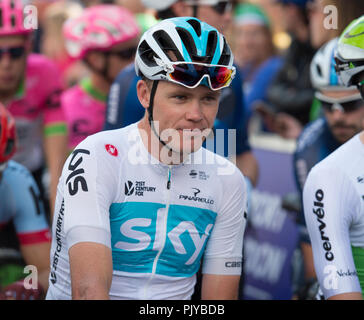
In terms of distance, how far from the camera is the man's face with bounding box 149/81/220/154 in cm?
352

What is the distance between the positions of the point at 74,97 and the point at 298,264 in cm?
296

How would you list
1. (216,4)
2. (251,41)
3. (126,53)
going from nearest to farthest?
(216,4)
(126,53)
(251,41)

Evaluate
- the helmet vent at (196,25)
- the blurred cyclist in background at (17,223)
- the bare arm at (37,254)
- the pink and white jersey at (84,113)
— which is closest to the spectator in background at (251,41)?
the pink and white jersey at (84,113)

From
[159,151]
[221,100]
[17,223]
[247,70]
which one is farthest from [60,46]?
[159,151]

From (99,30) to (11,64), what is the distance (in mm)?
1405

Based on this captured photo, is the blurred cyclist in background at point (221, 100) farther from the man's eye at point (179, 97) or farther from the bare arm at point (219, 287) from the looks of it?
the man's eye at point (179, 97)

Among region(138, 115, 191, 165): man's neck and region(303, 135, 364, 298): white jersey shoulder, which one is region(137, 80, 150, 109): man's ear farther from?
region(303, 135, 364, 298): white jersey shoulder

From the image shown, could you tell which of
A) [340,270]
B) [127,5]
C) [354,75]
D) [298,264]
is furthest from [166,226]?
[127,5]

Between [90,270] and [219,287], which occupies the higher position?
[90,270]

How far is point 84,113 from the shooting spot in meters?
7.33

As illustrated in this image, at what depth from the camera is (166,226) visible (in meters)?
3.62

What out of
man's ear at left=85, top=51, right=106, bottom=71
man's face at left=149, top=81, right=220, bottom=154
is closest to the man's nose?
man's face at left=149, top=81, right=220, bottom=154

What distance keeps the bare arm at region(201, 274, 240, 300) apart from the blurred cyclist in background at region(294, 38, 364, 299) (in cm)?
159

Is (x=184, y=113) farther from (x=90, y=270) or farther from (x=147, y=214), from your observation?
(x=90, y=270)
